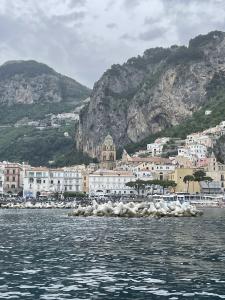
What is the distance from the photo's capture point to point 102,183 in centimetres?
13200

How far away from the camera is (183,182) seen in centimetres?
12550

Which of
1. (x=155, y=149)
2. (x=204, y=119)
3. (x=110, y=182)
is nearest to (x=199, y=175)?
(x=110, y=182)

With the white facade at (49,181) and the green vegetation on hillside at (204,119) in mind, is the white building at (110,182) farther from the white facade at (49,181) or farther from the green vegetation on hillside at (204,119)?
the green vegetation on hillside at (204,119)

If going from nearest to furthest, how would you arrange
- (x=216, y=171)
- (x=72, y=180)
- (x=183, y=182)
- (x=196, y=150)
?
(x=183, y=182), (x=216, y=171), (x=72, y=180), (x=196, y=150)

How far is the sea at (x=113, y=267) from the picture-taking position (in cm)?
1786

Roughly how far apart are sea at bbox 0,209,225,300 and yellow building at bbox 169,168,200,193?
89938mm

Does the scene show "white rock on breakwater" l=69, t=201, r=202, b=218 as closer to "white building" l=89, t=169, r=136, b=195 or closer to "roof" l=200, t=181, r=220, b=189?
"roof" l=200, t=181, r=220, b=189

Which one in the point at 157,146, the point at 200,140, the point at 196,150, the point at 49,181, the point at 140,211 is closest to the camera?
the point at 140,211

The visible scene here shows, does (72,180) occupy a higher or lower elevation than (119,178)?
lower

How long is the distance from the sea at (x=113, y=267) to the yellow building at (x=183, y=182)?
8994cm

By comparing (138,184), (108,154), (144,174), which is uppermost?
Answer: (108,154)

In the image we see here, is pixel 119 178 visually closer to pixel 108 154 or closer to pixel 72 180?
pixel 72 180

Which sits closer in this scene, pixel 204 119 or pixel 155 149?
pixel 155 149

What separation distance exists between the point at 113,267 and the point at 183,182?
341 ft
